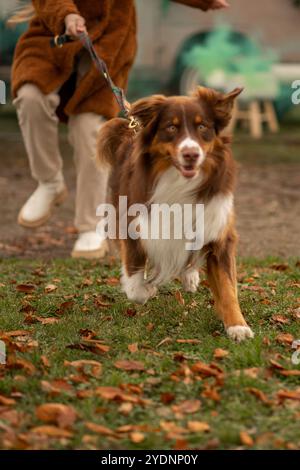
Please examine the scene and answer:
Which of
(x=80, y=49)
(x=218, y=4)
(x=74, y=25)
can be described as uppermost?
(x=218, y=4)

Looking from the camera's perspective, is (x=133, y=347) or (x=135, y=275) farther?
A: (x=135, y=275)

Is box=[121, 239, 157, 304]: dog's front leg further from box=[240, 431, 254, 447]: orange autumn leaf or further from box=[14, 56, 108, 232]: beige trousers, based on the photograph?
box=[240, 431, 254, 447]: orange autumn leaf

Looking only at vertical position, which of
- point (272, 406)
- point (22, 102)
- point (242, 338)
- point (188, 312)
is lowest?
point (272, 406)

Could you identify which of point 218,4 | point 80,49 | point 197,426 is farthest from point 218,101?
point 80,49

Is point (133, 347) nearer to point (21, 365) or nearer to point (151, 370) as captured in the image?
point (151, 370)

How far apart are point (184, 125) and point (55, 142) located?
2.53 m

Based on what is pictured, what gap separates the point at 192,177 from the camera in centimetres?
436

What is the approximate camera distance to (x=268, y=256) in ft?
22.6

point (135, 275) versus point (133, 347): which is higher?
point (135, 275)

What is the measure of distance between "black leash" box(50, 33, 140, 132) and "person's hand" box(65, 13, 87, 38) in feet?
0.14

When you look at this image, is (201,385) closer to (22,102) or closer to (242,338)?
(242,338)
